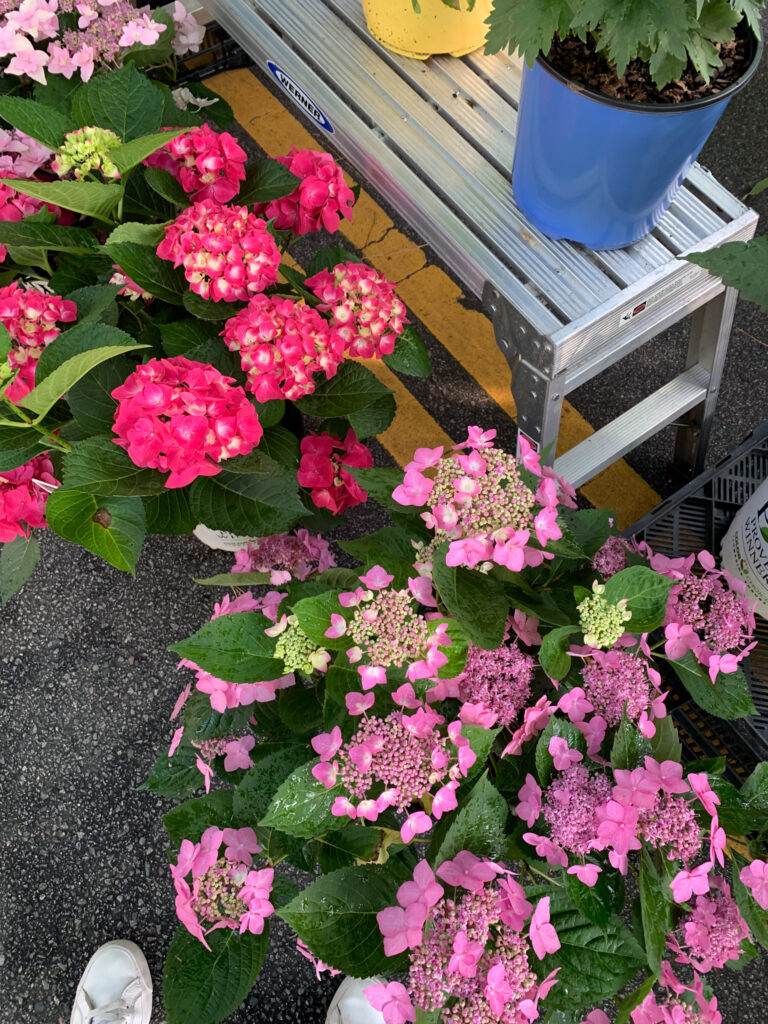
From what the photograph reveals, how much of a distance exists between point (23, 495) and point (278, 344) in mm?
464

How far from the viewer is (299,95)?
5.45 feet

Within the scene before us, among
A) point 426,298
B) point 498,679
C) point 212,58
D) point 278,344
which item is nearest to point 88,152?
point 278,344

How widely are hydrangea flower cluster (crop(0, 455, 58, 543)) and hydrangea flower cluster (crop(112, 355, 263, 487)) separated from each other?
32cm

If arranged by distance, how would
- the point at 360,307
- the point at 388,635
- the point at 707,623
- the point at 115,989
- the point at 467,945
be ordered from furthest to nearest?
the point at 115,989, the point at 360,307, the point at 707,623, the point at 388,635, the point at 467,945

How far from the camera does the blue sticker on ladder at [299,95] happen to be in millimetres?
1612

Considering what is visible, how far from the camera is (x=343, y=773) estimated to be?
86cm

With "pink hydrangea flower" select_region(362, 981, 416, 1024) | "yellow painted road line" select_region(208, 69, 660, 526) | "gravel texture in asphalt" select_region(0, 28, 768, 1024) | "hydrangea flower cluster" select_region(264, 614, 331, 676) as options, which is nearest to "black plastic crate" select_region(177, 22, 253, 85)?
"yellow painted road line" select_region(208, 69, 660, 526)

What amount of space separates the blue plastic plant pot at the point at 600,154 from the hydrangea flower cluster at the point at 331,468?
18.2 inches

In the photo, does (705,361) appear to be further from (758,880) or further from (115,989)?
(115,989)

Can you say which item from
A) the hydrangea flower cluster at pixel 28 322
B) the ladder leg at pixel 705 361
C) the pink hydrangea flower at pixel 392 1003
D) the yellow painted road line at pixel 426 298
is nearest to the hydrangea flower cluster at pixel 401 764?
the pink hydrangea flower at pixel 392 1003

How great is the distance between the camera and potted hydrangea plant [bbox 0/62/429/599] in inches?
41.9

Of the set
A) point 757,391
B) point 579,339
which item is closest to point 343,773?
point 579,339

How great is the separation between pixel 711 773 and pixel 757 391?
4.75ft

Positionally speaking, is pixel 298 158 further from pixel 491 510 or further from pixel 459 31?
pixel 491 510
